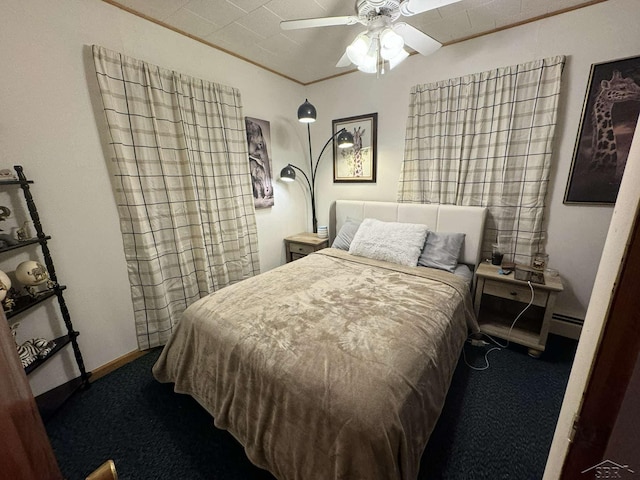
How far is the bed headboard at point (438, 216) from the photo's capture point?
2.18m

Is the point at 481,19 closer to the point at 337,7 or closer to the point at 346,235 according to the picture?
the point at 337,7

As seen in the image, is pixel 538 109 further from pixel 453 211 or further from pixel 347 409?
pixel 347 409

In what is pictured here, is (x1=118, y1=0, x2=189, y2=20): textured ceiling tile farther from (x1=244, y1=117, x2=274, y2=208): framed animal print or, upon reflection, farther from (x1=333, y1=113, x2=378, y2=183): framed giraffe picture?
(x1=333, y1=113, x2=378, y2=183): framed giraffe picture

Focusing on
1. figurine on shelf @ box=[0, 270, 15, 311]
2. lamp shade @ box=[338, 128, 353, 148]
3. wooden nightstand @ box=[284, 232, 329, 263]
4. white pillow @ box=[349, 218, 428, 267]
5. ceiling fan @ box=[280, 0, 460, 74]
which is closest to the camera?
figurine on shelf @ box=[0, 270, 15, 311]

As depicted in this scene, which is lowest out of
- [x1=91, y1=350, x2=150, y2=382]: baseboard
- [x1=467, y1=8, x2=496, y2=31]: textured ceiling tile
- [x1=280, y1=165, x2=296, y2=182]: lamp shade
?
[x1=91, y1=350, x2=150, y2=382]: baseboard

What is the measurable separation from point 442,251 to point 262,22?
7.66ft

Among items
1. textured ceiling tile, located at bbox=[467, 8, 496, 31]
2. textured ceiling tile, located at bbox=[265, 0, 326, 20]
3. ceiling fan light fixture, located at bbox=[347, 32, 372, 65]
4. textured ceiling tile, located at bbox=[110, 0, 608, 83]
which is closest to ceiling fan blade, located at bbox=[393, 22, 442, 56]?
ceiling fan light fixture, located at bbox=[347, 32, 372, 65]

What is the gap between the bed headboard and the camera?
2182 millimetres

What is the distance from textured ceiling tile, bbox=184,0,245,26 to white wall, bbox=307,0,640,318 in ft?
4.59

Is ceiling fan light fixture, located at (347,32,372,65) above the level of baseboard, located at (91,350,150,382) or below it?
above

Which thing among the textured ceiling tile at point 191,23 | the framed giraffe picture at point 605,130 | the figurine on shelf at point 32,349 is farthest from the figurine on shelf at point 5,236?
the framed giraffe picture at point 605,130

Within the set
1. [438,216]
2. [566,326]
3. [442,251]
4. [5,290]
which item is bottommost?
[566,326]

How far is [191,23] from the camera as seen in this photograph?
1.90 meters

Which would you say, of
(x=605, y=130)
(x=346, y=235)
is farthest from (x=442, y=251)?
(x=605, y=130)
